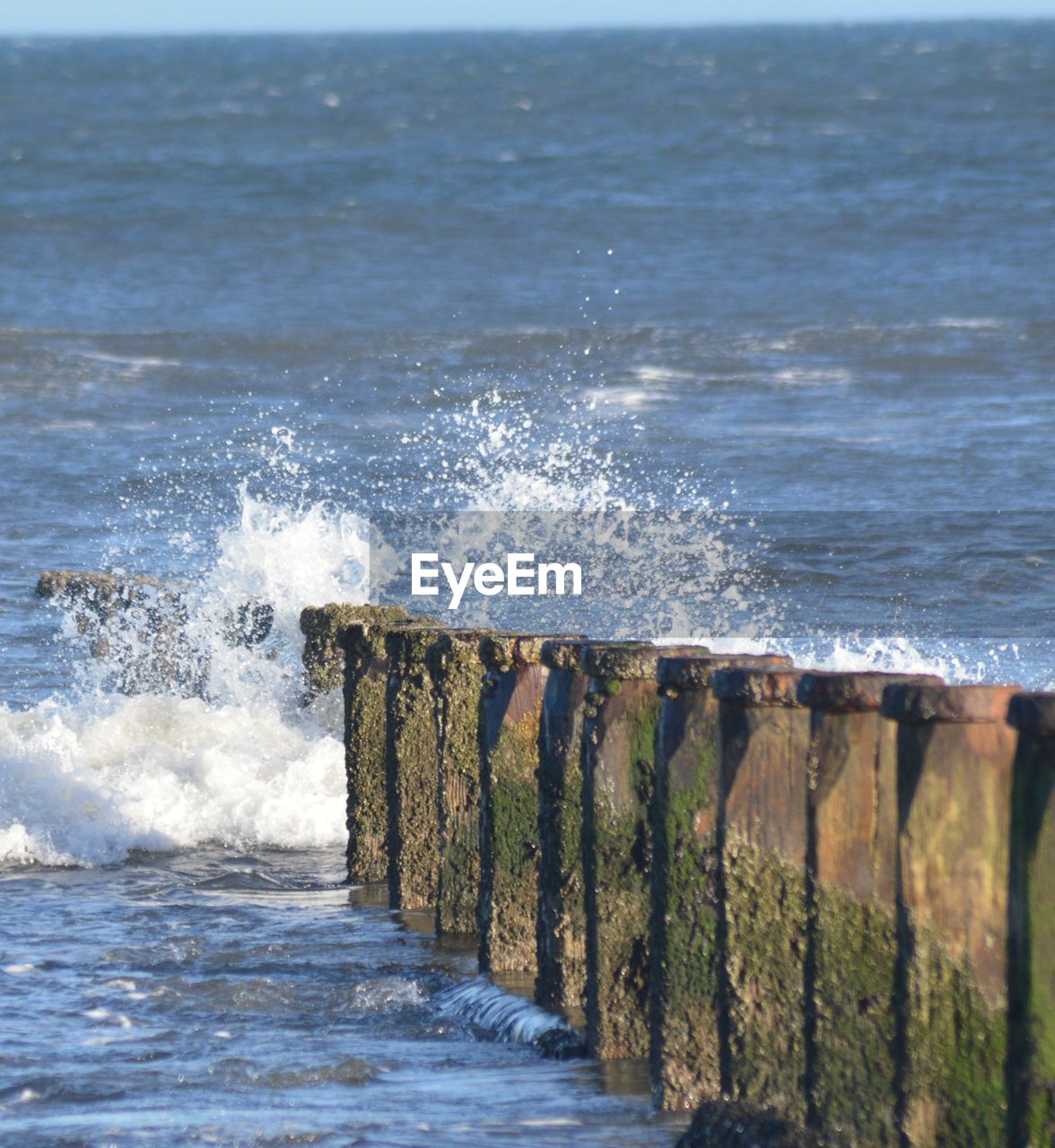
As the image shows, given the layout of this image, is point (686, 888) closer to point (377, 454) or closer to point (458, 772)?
point (458, 772)

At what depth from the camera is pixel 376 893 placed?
26.6 feet

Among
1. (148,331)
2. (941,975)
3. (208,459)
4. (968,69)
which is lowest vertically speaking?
(941,975)

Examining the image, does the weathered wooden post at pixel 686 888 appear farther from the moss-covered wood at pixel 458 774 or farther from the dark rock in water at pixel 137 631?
the dark rock in water at pixel 137 631

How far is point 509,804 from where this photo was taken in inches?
252

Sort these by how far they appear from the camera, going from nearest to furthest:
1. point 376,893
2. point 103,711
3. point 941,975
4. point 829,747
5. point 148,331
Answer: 1. point 941,975
2. point 829,747
3. point 376,893
4. point 103,711
5. point 148,331

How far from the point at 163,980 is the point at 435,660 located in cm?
138

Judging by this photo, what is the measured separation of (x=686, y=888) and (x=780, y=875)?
460 millimetres

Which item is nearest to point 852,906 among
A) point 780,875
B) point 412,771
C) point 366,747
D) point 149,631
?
point 780,875

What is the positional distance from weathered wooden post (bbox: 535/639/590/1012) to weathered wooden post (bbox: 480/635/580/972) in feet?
1.04

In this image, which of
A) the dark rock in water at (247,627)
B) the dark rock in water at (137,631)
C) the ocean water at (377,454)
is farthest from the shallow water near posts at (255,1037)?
the dark rock in water at (247,627)

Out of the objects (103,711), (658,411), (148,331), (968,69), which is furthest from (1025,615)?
(968,69)

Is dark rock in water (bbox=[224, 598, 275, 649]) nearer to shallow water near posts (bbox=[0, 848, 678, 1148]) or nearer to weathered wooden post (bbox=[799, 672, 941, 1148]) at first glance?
shallow water near posts (bbox=[0, 848, 678, 1148])

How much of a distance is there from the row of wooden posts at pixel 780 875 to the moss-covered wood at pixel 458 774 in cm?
2

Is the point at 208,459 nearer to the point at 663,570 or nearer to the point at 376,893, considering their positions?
the point at 663,570
